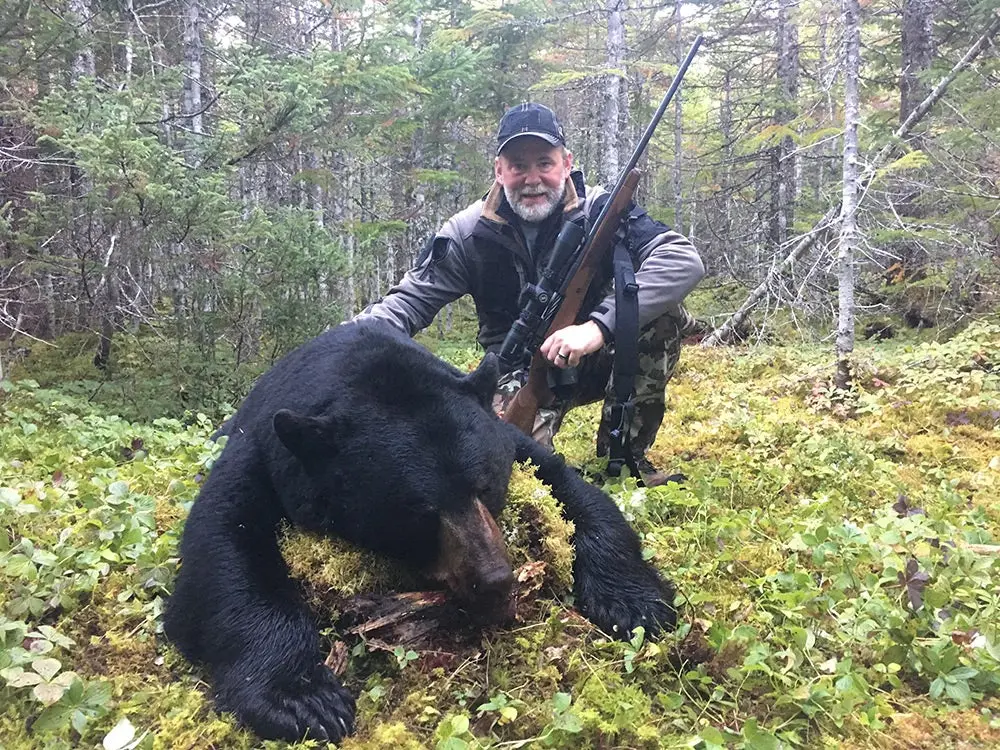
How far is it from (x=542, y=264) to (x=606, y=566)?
2463mm

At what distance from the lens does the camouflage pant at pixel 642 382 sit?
15.2ft

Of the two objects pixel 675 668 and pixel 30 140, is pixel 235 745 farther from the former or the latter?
pixel 30 140

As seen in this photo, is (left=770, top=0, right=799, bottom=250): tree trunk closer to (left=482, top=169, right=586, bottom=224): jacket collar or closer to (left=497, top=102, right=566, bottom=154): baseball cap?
(left=482, top=169, right=586, bottom=224): jacket collar

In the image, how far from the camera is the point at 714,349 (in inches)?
424

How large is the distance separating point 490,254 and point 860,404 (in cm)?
409

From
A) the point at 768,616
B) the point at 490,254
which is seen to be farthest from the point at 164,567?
the point at 490,254

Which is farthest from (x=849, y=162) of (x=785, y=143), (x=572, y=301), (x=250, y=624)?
(x=785, y=143)

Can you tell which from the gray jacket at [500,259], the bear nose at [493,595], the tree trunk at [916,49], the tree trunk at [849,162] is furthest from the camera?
the tree trunk at [916,49]

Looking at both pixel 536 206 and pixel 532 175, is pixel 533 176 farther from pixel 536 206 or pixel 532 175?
pixel 536 206

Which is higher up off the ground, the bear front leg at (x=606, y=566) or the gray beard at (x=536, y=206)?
the gray beard at (x=536, y=206)

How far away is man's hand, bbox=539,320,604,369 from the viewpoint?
3.91m

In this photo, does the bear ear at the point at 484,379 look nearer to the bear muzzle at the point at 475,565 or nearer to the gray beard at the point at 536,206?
the bear muzzle at the point at 475,565

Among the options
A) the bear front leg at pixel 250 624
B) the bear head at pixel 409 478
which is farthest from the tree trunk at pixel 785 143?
the bear front leg at pixel 250 624

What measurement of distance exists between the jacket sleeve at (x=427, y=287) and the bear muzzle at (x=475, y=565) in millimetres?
2333
